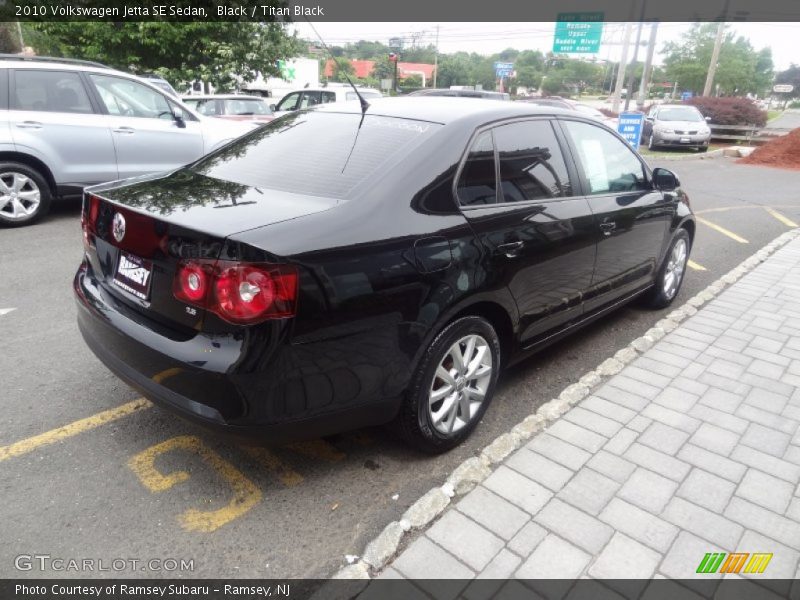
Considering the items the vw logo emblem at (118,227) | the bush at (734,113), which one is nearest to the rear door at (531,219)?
the vw logo emblem at (118,227)

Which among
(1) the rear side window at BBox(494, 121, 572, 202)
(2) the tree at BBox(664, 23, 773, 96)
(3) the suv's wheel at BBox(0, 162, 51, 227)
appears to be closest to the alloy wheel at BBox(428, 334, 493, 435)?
(1) the rear side window at BBox(494, 121, 572, 202)

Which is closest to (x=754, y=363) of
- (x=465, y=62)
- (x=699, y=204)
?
(x=699, y=204)

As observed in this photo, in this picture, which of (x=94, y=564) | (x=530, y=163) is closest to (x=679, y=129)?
(x=530, y=163)

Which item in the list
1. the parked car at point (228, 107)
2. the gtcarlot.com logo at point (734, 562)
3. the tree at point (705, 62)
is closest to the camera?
the gtcarlot.com logo at point (734, 562)

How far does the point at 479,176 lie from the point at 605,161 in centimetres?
149

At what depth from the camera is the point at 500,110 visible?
3.16m

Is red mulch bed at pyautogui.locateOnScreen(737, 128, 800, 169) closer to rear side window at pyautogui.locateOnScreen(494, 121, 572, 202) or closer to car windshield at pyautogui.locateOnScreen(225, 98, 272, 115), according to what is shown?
car windshield at pyautogui.locateOnScreen(225, 98, 272, 115)

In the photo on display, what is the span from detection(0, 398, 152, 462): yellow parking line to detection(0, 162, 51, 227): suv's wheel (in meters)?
4.76

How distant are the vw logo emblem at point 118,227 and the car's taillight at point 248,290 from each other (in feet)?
1.88

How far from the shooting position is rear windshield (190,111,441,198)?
8.75 ft

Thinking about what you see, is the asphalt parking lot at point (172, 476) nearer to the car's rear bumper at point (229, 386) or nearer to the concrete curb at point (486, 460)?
the concrete curb at point (486, 460)

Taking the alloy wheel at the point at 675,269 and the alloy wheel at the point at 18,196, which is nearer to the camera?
the alloy wheel at the point at 675,269

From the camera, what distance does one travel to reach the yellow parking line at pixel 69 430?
2.75 m

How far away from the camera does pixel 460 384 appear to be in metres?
2.84
